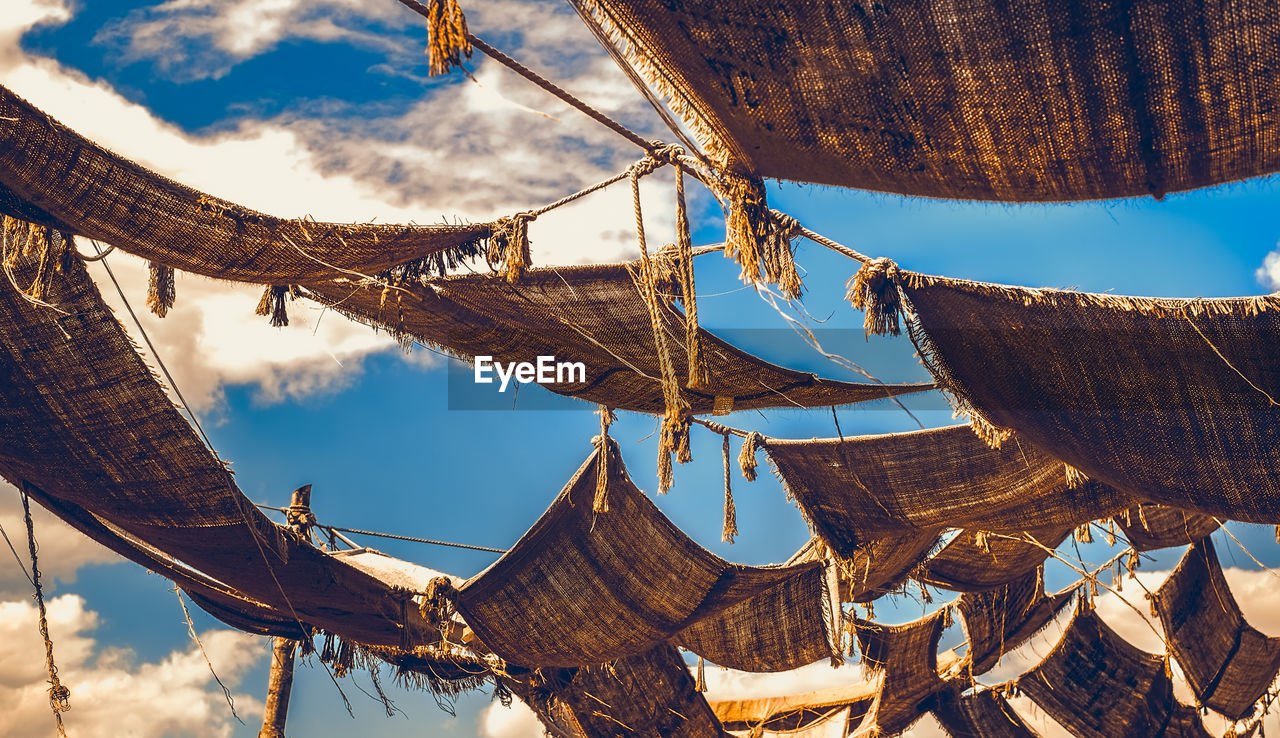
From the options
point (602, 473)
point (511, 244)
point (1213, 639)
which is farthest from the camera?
point (1213, 639)

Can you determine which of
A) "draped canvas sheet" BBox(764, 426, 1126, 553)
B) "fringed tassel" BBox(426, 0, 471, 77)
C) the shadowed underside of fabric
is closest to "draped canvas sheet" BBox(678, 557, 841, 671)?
the shadowed underside of fabric

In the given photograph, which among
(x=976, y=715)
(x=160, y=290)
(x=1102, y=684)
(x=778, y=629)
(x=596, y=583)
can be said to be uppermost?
(x=160, y=290)

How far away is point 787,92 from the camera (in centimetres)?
313

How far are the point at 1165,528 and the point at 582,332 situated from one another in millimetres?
5984

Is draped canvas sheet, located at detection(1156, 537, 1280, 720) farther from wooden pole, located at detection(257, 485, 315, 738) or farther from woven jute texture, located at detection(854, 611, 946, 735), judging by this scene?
wooden pole, located at detection(257, 485, 315, 738)

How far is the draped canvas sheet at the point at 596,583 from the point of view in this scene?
6.52 meters

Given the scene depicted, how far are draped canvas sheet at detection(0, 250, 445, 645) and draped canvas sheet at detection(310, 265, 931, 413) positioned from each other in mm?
1370

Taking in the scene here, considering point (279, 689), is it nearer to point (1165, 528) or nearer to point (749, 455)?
point (749, 455)

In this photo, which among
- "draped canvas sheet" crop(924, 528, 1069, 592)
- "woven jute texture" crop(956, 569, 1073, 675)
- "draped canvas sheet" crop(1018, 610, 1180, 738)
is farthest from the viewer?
"draped canvas sheet" crop(1018, 610, 1180, 738)

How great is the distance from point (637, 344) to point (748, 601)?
277 cm

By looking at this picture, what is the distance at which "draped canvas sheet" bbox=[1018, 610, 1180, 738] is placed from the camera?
10.1 metres

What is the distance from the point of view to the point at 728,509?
23.2 ft

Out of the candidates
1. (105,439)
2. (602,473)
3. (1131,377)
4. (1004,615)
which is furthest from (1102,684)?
(105,439)

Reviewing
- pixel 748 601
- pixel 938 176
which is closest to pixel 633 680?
pixel 748 601
